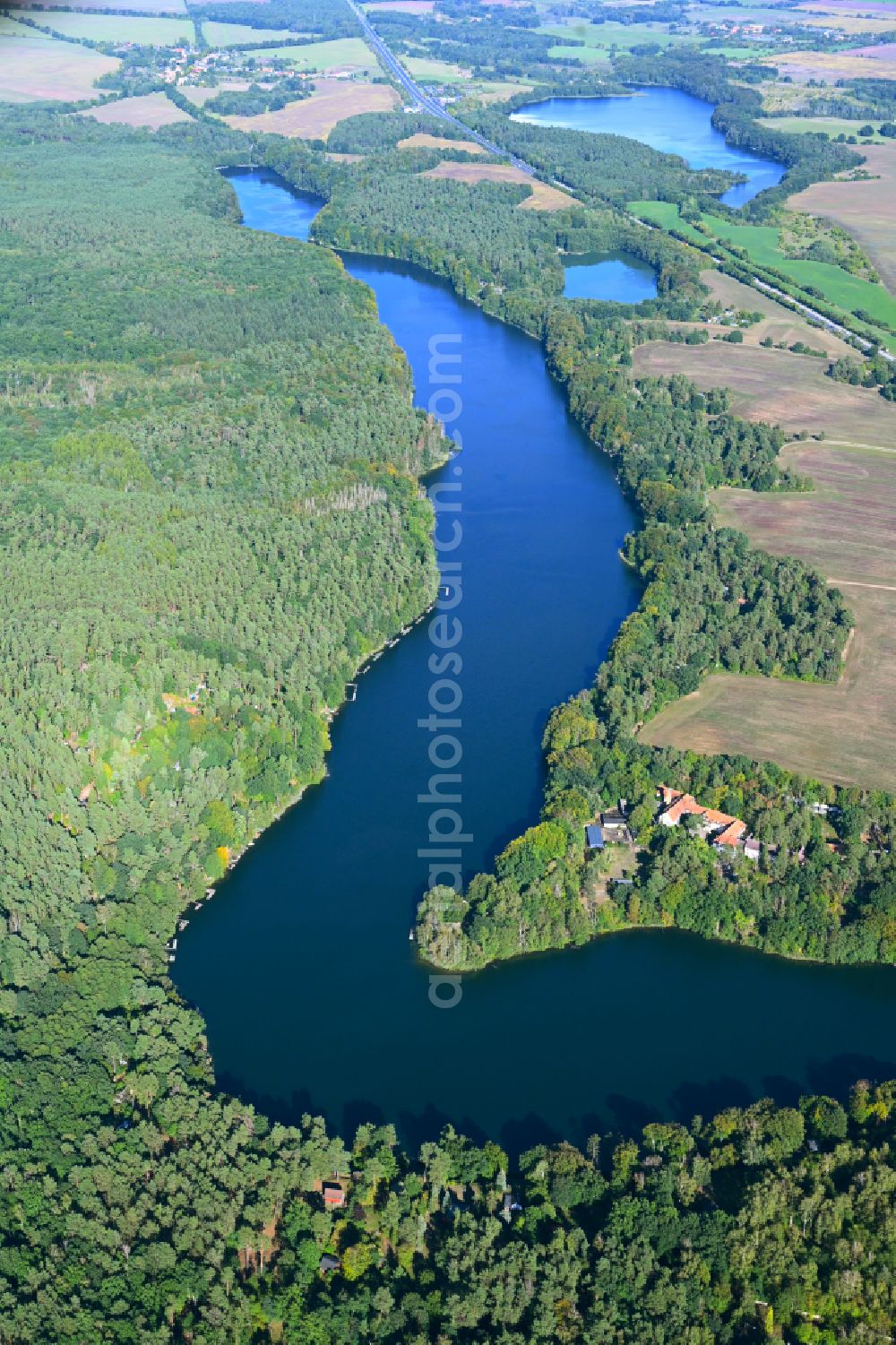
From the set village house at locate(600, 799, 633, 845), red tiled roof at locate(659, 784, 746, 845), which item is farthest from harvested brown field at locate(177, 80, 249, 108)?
red tiled roof at locate(659, 784, 746, 845)

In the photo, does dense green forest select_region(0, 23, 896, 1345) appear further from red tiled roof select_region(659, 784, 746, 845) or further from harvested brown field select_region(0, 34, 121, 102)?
harvested brown field select_region(0, 34, 121, 102)

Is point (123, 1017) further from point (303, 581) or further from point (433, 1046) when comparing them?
point (303, 581)

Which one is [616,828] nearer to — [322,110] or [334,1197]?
[334,1197]

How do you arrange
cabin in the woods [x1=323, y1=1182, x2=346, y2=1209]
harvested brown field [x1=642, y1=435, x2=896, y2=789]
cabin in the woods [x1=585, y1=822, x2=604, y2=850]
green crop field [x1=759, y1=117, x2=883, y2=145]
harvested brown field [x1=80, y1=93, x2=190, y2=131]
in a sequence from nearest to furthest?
cabin in the woods [x1=323, y1=1182, x2=346, y2=1209], cabin in the woods [x1=585, y1=822, x2=604, y2=850], harvested brown field [x1=642, y1=435, x2=896, y2=789], green crop field [x1=759, y1=117, x2=883, y2=145], harvested brown field [x1=80, y1=93, x2=190, y2=131]

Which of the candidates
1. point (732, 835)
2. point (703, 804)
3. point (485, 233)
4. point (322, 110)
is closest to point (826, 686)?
point (703, 804)

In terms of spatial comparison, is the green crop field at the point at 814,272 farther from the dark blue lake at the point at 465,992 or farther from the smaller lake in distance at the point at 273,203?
the dark blue lake at the point at 465,992

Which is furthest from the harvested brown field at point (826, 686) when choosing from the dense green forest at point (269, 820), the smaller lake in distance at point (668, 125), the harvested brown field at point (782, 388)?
the smaller lake in distance at point (668, 125)

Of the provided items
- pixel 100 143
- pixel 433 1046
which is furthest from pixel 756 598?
pixel 100 143
